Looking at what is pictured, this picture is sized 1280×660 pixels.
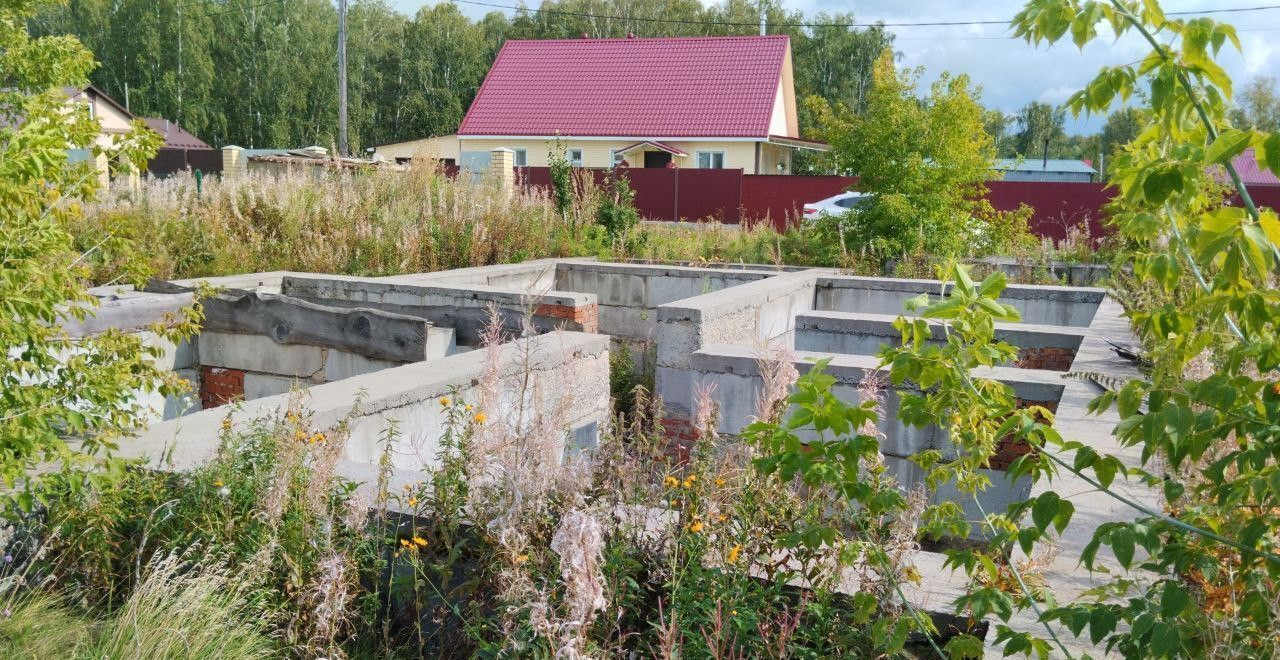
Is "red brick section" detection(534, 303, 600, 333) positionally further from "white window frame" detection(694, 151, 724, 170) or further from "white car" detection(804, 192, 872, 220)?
"white window frame" detection(694, 151, 724, 170)

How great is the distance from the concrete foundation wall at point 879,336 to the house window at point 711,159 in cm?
2467

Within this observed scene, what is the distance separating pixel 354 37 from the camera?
51.2 metres

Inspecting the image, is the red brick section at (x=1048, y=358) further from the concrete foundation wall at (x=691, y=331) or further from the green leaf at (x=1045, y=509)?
the green leaf at (x=1045, y=509)

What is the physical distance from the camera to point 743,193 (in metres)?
25.7

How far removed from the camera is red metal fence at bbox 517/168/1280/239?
23094 mm

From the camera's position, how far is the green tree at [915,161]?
1197cm

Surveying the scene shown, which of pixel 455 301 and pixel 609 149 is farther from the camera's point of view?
pixel 609 149

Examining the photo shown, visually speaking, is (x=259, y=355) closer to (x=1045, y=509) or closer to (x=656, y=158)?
(x=1045, y=509)

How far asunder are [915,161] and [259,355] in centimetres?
772

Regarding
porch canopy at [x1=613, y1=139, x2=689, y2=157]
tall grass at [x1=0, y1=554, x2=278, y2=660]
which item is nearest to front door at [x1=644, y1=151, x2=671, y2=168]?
porch canopy at [x1=613, y1=139, x2=689, y2=157]

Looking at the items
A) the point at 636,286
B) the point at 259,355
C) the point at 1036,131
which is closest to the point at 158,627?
the point at 259,355

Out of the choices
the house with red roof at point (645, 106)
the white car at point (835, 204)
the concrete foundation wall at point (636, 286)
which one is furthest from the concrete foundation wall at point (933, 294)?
the house with red roof at point (645, 106)

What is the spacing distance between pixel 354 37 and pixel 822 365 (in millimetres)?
52920

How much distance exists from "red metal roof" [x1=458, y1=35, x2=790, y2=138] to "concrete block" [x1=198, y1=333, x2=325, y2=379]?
24593mm
